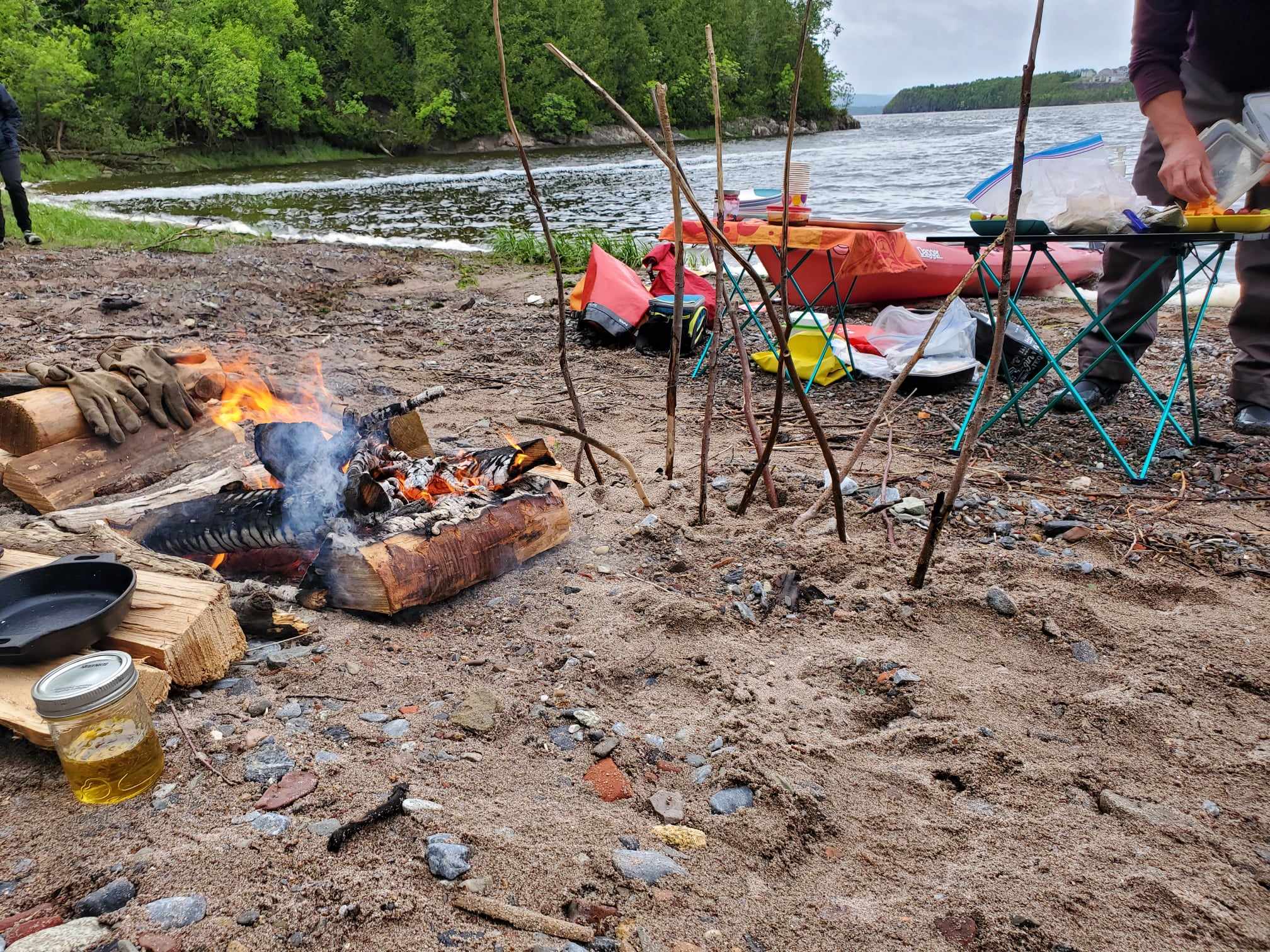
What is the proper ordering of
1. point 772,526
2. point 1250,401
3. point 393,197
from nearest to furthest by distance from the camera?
point 772,526
point 1250,401
point 393,197

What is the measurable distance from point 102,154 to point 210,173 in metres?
4.43

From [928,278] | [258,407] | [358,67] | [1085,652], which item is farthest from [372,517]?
[358,67]

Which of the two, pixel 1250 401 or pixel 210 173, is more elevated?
pixel 210 173

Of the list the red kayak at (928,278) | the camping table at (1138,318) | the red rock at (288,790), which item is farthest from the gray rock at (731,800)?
the red kayak at (928,278)

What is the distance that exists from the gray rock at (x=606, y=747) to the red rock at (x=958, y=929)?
31.1 inches

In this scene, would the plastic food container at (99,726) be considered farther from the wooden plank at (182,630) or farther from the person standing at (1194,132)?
the person standing at (1194,132)

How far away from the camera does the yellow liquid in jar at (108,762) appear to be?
151 cm

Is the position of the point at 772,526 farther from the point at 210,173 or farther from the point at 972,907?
the point at 210,173

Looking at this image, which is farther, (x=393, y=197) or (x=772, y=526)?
(x=393, y=197)

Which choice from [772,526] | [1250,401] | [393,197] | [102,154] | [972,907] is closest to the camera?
[972,907]

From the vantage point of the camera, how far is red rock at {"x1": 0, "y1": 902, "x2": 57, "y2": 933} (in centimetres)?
125

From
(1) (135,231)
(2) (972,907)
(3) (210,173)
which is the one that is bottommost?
(2) (972,907)

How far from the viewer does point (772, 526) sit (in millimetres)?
3045

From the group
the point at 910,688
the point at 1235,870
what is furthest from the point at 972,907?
the point at 910,688
